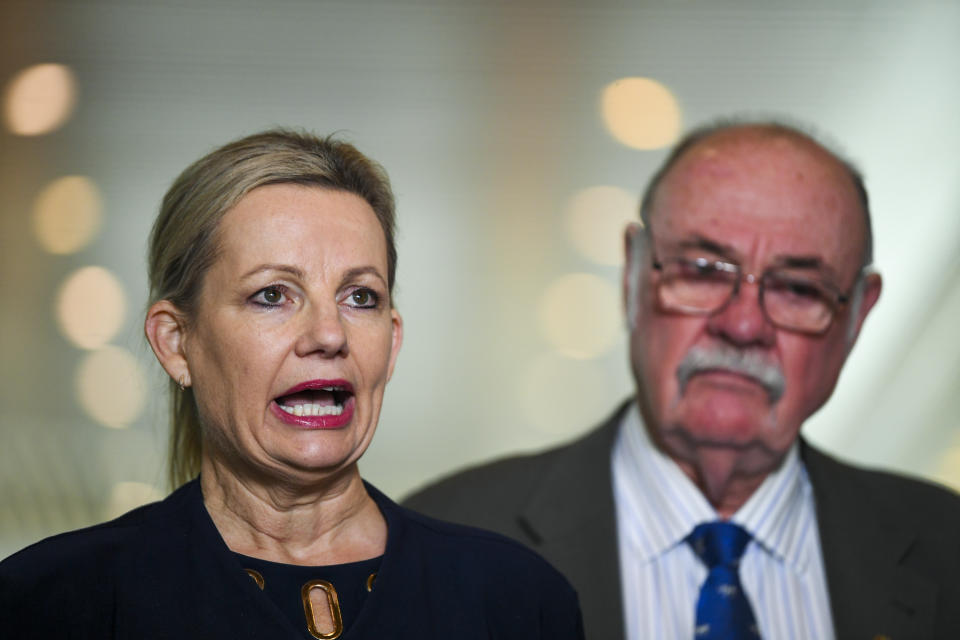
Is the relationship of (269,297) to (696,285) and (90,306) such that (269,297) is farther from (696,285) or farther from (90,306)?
(90,306)

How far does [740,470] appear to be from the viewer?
7.70 feet

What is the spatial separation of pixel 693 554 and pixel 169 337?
47.6 inches

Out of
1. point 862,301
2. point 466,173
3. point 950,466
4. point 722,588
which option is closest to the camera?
point 722,588

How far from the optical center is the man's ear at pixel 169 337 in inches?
58.7

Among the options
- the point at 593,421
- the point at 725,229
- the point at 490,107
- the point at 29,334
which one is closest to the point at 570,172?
the point at 490,107

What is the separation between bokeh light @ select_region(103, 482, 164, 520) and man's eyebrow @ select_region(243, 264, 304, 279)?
171cm

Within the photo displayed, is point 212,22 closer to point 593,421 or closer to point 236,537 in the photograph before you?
point 593,421

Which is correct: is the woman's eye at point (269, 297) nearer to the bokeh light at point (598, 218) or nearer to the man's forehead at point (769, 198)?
the man's forehead at point (769, 198)

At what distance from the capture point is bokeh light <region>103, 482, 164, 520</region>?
297cm

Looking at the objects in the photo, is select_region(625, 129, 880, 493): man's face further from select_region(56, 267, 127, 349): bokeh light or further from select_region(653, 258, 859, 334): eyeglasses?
select_region(56, 267, 127, 349): bokeh light

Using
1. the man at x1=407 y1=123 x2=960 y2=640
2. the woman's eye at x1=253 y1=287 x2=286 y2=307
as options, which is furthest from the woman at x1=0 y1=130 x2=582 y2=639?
the man at x1=407 y1=123 x2=960 y2=640

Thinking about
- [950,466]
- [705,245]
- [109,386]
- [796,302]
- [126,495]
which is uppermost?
[705,245]

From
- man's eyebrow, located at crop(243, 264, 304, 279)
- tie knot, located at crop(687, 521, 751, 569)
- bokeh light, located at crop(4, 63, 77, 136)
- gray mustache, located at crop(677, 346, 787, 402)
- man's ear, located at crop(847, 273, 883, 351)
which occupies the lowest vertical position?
tie knot, located at crop(687, 521, 751, 569)

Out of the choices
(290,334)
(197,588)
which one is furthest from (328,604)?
(290,334)
